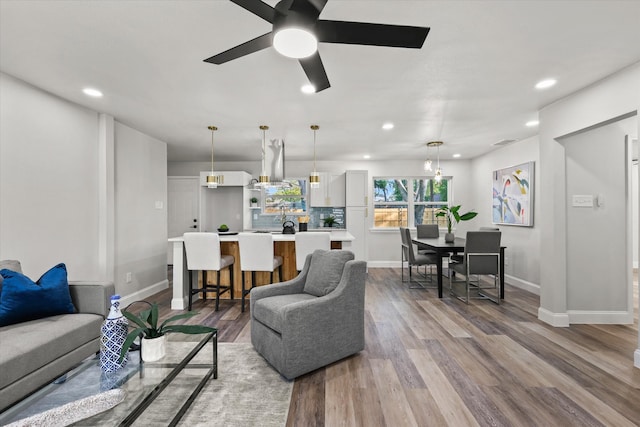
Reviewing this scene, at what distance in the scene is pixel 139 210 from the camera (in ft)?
14.8

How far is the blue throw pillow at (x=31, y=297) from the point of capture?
2.07 metres

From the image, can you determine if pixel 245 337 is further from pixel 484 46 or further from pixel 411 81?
pixel 484 46

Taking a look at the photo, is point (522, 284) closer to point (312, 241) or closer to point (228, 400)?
point (312, 241)

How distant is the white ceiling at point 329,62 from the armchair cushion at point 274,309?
2.01 metres

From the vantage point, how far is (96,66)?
2514 millimetres

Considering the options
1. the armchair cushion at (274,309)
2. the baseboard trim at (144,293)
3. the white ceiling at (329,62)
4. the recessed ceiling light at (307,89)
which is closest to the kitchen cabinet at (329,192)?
the white ceiling at (329,62)

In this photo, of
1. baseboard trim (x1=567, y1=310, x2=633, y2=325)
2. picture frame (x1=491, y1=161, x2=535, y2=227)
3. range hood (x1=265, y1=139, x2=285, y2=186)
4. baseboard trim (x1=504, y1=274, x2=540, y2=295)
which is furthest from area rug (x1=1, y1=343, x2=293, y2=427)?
picture frame (x1=491, y1=161, x2=535, y2=227)

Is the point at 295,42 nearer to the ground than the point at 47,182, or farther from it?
farther from it

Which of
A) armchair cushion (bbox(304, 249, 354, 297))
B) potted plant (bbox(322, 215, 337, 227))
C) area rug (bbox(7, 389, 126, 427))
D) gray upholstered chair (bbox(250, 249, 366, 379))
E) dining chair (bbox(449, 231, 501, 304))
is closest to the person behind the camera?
area rug (bbox(7, 389, 126, 427))

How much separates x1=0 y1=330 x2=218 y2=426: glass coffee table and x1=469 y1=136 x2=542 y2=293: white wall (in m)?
4.93

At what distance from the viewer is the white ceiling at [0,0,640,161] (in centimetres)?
185

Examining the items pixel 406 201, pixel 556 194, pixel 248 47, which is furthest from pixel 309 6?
pixel 406 201

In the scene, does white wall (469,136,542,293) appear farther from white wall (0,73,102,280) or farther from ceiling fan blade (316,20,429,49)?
white wall (0,73,102,280)

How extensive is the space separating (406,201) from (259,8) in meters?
6.14
